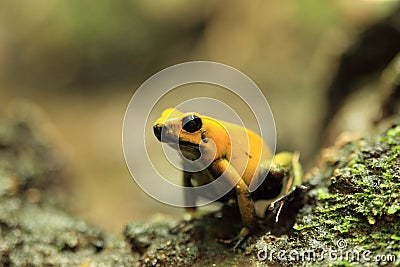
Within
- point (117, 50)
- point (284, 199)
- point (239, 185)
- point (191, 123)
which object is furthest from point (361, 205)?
point (117, 50)

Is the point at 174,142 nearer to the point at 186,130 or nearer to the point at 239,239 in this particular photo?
the point at 186,130

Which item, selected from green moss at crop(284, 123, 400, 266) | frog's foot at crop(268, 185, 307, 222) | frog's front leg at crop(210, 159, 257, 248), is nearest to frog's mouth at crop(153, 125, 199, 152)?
frog's front leg at crop(210, 159, 257, 248)

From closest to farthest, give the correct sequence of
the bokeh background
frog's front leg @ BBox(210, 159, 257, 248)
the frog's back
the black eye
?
the black eye
frog's front leg @ BBox(210, 159, 257, 248)
the frog's back
the bokeh background

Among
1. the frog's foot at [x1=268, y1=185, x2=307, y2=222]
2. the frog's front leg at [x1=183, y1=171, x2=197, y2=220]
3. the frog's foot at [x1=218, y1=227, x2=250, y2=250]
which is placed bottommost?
the frog's foot at [x1=218, y1=227, x2=250, y2=250]

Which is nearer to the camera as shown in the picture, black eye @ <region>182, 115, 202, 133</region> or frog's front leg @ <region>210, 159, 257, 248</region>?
black eye @ <region>182, 115, 202, 133</region>

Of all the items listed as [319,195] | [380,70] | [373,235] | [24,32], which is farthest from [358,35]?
[24,32]

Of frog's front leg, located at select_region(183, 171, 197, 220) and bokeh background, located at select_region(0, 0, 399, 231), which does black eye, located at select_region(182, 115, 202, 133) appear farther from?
bokeh background, located at select_region(0, 0, 399, 231)
